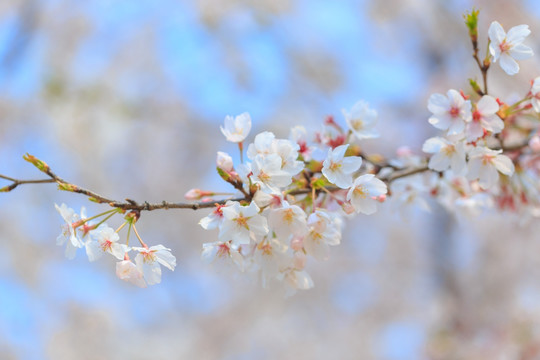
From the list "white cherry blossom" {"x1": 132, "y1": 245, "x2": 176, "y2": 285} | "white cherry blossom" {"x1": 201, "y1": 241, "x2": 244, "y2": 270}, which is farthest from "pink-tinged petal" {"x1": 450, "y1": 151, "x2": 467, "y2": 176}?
"white cherry blossom" {"x1": 132, "y1": 245, "x2": 176, "y2": 285}

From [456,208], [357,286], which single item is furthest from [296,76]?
[456,208]

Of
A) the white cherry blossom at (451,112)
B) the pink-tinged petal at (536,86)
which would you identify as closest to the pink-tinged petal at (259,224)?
the white cherry blossom at (451,112)

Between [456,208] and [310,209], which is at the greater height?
[456,208]

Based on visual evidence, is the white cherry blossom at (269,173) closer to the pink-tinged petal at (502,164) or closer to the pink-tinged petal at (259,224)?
the pink-tinged petal at (259,224)

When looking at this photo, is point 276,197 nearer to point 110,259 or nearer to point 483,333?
point 483,333

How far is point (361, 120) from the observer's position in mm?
1115

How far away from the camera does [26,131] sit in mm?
5266

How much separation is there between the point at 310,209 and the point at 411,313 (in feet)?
21.6

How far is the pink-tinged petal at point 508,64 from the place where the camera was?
36.9 inches

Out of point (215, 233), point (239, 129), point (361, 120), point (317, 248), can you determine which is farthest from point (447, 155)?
point (215, 233)

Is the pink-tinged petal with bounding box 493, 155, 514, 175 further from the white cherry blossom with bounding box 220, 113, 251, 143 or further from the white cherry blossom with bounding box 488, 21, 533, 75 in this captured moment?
the white cherry blossom with bounding box 220, 113, 251, 143

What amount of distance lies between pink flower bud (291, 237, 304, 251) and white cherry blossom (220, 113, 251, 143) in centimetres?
24

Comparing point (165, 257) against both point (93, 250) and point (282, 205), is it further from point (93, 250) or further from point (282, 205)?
point (282, 205)

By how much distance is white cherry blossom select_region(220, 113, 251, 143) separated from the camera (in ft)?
3.20
